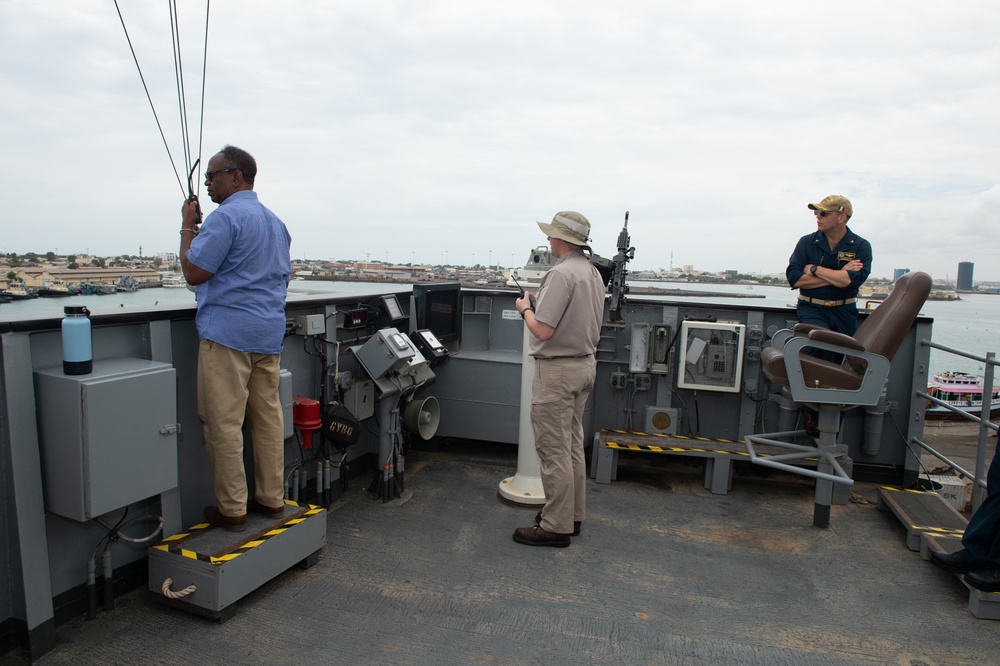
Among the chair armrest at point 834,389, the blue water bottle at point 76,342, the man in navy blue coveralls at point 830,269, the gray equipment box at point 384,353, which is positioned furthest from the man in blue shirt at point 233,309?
the man in navy blue coveralls at point 830,269

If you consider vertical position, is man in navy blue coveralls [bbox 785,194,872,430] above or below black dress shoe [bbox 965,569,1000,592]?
above

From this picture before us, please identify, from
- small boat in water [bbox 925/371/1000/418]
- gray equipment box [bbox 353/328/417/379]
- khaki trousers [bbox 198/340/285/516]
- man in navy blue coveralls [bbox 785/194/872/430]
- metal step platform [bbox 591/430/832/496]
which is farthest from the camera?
small boat in water [bbox 925/371/1000/418]

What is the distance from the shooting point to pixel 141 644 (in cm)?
235

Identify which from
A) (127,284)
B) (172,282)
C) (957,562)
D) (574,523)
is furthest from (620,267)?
(127,284)

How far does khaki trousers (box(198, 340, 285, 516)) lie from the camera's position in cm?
263

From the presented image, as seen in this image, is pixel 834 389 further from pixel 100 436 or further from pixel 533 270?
pixel 100 436

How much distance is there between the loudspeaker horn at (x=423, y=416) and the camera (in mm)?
4398

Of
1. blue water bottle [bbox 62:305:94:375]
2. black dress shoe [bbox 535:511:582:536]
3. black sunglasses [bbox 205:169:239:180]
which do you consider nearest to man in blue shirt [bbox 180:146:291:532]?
black sunglasses [bbox 205:169:239:180]

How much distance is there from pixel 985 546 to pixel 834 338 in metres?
1.14

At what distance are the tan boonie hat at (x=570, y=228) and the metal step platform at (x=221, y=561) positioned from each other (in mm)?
1898

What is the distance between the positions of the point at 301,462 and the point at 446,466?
51.7 inches

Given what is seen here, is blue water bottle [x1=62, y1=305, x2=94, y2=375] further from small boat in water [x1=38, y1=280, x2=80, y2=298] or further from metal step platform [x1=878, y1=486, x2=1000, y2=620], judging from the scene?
metal step platform [x1=878, y1=486, x2=1000, y2=620]

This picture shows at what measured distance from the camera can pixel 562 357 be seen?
317 centimetres

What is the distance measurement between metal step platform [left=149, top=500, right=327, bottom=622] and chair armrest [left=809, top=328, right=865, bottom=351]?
9.11 ft
